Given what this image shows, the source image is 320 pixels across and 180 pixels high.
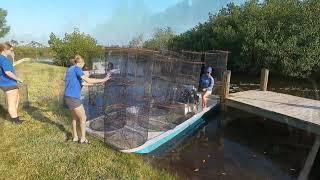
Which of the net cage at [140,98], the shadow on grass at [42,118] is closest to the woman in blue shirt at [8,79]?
the shadow on grass at [42,118]

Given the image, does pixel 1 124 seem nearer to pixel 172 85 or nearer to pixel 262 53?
pixel 172 85

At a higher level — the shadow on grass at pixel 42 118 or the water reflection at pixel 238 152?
the shadow on grass at pixel 42 118

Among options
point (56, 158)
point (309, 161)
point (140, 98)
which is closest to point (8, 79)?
point (56, 158)

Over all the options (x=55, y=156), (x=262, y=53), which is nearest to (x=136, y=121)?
(x=55, y=156)

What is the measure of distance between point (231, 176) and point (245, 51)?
56.9ft

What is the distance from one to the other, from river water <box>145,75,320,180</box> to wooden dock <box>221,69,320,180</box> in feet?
1.53

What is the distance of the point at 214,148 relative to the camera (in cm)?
1140

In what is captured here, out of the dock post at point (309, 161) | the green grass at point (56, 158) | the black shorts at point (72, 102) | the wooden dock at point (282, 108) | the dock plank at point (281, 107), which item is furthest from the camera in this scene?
the dock plank at point (281, 107)

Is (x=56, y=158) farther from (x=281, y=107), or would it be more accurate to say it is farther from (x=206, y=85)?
(x=281, y=107)

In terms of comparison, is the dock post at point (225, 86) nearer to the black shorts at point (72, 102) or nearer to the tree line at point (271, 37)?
the black shorts at point (72, 102)

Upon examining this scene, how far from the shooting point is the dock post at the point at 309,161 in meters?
9.71

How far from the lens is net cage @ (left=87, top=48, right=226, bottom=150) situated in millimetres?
9531

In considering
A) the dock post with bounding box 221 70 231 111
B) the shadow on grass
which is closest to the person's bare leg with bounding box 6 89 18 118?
the shadow on grass

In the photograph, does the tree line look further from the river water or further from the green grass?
the green grass
